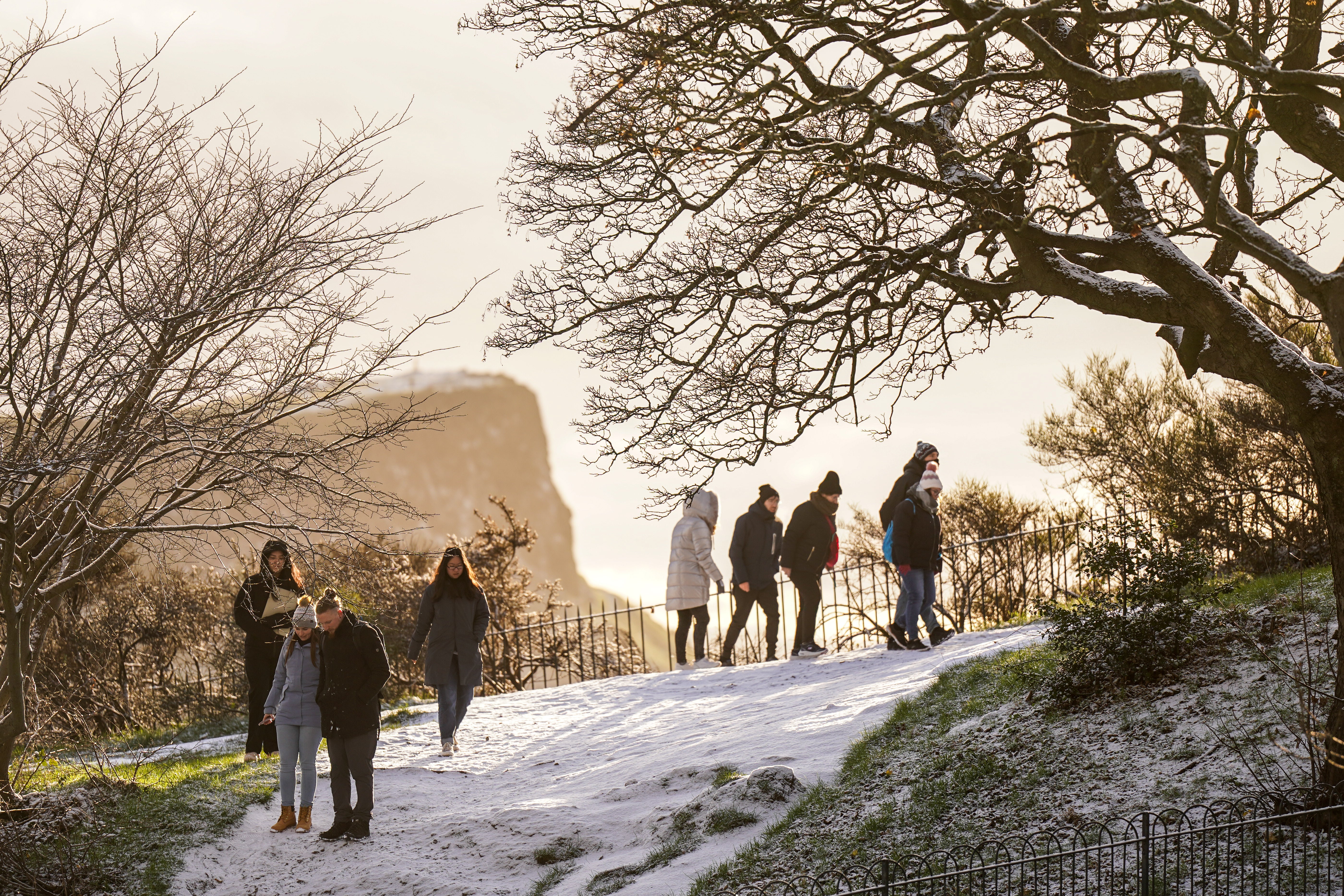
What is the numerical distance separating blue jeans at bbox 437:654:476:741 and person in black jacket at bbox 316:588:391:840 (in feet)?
5.95

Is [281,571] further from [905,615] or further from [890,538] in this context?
[905,615]

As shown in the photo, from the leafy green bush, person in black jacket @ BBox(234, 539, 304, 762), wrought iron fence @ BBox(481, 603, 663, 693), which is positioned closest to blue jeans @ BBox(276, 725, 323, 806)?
person in black jacket @ BBox(234, 539, 304, 762)

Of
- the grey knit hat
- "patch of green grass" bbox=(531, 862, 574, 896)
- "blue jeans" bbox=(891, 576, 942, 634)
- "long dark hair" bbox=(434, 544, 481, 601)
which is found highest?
"long dark hair" bbox=(434, 544, 481, 601)

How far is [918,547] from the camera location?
12.1 m

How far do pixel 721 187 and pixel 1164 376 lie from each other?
10.4m

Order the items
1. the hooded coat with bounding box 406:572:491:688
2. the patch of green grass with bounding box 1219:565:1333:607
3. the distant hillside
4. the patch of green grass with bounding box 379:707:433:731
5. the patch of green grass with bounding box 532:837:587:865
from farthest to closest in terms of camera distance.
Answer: the distant hillside
the patch of green grass with bounding box 379:707:433:731
the hooded coat with bounding box 406:572:491:688
the patch of green grass with bounding box 1219:565:1333:607
the patch of green grass with bounding box 532:837:587:865

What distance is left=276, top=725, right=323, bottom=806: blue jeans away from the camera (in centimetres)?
828

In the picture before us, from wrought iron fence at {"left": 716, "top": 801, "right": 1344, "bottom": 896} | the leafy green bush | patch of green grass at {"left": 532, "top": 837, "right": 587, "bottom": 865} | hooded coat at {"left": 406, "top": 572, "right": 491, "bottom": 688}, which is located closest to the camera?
wrought iron fence at {"left": 716, "top": 801, "right": 1344, "bottom": 896}

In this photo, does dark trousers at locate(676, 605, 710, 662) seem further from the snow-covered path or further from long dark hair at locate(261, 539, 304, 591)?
long dark hair at locate(261, 539, 304, 591)

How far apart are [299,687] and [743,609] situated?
20.1ft

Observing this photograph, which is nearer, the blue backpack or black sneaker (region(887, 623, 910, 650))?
the blue backpack

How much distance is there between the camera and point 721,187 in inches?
323

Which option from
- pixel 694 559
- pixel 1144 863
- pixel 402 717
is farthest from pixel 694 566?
pixel 1144 863

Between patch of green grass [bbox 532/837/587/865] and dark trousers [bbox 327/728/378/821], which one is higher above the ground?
dark trousers [bbox 327/728/378/821]
